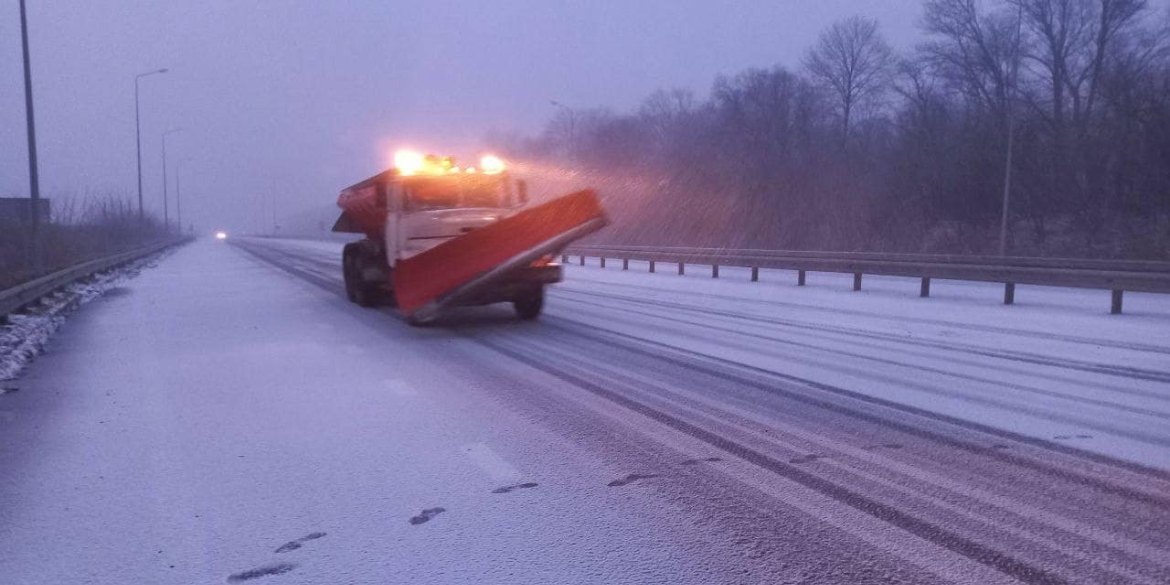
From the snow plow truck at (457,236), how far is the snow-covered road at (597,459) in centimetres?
102

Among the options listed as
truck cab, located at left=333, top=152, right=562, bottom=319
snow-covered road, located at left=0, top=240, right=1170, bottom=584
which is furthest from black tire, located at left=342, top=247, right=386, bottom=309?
snow-covered road, located at left=0, top=240, right=1170, bottom=584

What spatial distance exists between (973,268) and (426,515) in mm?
16000

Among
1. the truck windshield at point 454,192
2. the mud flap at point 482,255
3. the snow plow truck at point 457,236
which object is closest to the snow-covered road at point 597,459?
the mud flap at point 482,255

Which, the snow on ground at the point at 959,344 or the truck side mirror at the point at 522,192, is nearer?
the snow on ground at the point at 959,344

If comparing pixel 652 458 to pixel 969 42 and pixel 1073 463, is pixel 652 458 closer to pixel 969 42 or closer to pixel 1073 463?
pixel 1073 463

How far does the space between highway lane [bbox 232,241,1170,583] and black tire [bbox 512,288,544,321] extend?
1.35 meters

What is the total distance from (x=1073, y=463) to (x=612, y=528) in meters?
3.42

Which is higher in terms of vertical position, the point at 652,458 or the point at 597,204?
the point at 597,204

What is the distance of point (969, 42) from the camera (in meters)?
42.9

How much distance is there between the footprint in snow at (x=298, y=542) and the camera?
4.71 metres

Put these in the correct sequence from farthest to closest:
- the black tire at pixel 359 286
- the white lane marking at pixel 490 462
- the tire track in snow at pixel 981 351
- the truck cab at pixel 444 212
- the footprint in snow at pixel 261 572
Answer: the black tire at pixel 359 286 → the truck cab at pixel 444 212 → the tire track in snow at pixel 981 351 → the white lane marking at pixel 490 462 → the footprint in snow at pixel 261 572

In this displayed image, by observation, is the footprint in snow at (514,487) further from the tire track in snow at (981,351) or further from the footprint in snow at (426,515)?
the tire track in snow at (981,351)

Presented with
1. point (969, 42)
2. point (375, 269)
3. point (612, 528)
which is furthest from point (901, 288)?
point (969, 42)

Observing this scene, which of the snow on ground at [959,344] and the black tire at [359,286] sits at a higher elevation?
the black tire at [359,286]
